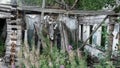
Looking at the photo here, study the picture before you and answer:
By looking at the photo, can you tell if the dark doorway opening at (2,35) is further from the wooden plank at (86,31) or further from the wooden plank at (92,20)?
the wooden plank at (86,31)

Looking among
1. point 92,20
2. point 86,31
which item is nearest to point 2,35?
point 86,31

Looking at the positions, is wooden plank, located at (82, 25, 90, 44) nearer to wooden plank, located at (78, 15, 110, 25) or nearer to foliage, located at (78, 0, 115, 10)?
wooden plank, located at (78, 15, 110, 25)

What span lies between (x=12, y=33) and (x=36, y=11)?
1.42 m

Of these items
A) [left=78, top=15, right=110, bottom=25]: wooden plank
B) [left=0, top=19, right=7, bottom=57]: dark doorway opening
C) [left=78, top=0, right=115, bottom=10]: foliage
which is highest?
[left=78, top=0, right=115, bottom=10]: foliage

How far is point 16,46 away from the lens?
36.6 feet

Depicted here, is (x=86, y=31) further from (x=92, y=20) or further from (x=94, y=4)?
(x=92, y=20)

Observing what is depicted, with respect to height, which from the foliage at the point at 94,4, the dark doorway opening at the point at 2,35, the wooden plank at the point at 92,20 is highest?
the foliage at the point at 94,4

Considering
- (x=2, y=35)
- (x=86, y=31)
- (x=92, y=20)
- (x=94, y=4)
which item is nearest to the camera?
(x=92, y=20)

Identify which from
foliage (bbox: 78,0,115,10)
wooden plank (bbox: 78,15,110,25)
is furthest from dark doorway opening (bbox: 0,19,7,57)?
foliage (bbox: 78,0,115,10)

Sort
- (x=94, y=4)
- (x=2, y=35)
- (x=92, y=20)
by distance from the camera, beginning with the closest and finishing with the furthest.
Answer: (x=92, y=20) → (x=94, y=4) → (x=2, y=35)

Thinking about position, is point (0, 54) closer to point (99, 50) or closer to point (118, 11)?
point (99, 50)

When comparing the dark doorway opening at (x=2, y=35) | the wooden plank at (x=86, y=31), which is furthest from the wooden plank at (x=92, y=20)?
the dark doorway opening at (x=2, y=35)

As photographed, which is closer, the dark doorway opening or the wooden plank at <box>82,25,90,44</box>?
the dark doorway opening

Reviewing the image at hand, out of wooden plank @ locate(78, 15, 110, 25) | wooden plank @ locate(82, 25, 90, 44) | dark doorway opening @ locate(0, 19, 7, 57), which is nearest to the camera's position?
wooden plank @ locate(78, 15, 110, 25)
